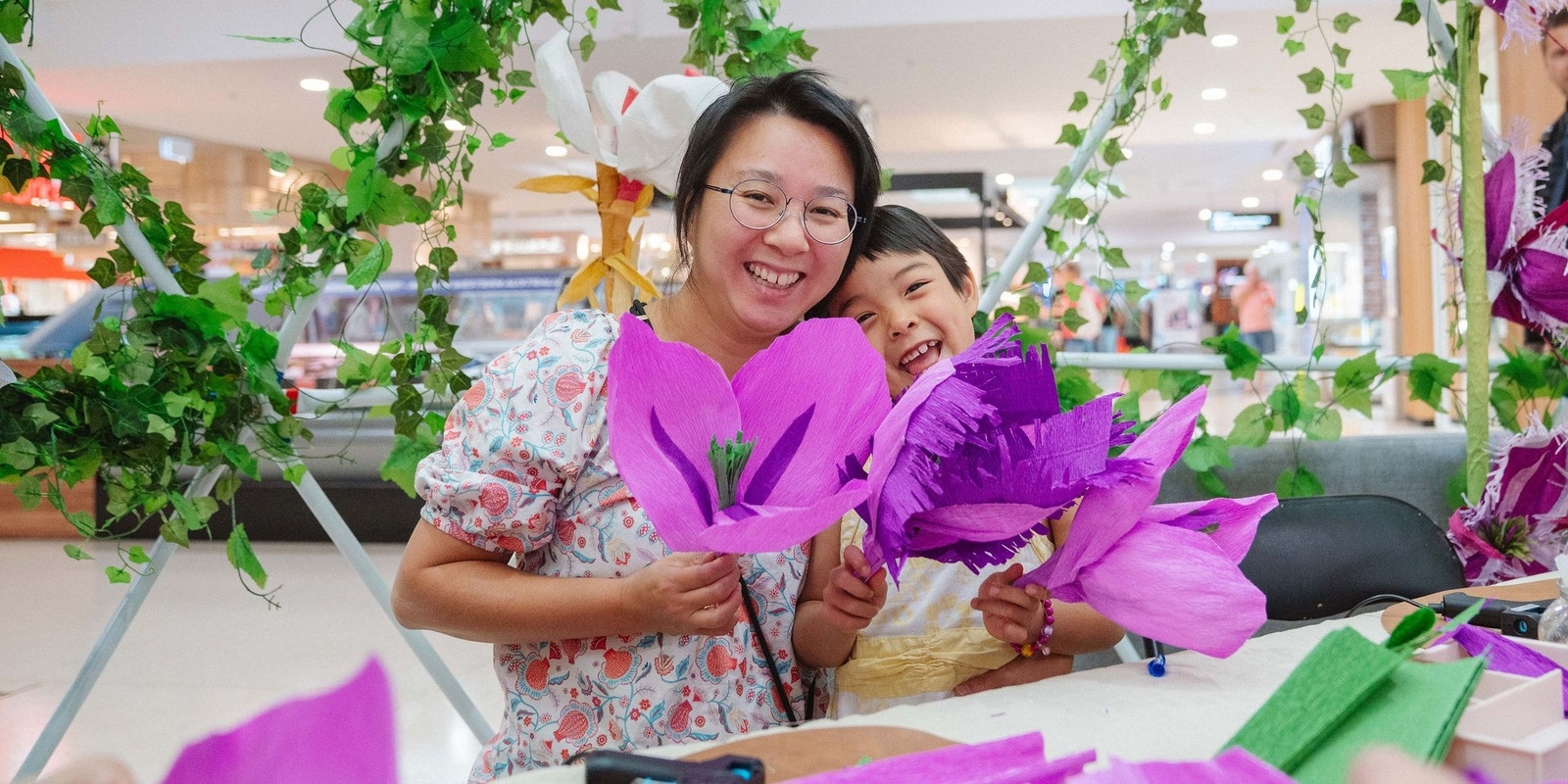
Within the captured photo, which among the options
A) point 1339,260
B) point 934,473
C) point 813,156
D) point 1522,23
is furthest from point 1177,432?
point 1339,260

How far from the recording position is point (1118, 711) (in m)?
0.86

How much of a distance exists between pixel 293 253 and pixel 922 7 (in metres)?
5.44

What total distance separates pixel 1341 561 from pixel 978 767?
1.29m

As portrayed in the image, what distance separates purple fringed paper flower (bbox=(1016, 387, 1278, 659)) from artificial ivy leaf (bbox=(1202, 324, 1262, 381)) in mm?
1404

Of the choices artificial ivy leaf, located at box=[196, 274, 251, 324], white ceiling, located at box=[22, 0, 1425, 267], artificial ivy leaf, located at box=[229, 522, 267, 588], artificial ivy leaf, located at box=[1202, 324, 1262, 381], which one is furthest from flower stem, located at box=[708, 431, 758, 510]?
white ceiling, located at box=[22, 0, 1425, 267]

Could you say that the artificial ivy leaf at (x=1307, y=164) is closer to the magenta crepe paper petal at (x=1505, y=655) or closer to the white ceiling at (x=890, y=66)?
the magenta crepe paper petal at (x=1505, y=655)

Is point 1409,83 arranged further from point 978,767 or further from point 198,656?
point 198,656

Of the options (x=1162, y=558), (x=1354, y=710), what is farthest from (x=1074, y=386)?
(x=1354, y=710)

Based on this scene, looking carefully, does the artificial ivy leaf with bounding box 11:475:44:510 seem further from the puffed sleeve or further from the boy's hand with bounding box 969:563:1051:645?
the boy's hand with bounding box 969:563:1051:645

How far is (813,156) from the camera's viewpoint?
3.72 ft

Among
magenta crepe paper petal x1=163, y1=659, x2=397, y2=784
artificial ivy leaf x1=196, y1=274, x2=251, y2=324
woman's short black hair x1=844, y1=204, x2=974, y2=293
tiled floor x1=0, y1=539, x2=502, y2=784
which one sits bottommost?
tiled floor x1=0, y1=539, x2=502, y2=784

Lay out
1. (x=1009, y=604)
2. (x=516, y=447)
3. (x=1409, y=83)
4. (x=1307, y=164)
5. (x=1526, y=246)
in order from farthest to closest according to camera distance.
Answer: (x=1307, y=164)
(x=1409, y=83)
(x=1526, y=246)
(x=516, y=447)
(x=1009, y=604)

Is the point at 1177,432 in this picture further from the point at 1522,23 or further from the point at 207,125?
the point at 207,125

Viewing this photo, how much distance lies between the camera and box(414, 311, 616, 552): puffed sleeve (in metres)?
1.06
